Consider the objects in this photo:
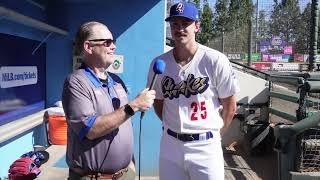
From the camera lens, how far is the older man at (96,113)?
8.58 feet

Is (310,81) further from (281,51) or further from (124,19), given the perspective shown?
(281,51)

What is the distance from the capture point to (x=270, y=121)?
8961 mm

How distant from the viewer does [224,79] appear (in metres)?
3.44

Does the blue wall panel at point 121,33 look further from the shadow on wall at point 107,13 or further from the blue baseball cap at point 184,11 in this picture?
the blue baseball cap at point 184,11

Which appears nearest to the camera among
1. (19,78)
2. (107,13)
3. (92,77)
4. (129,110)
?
(129,110)

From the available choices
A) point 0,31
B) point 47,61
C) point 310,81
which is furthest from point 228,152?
point 0,31

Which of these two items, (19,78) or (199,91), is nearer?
(199,91)

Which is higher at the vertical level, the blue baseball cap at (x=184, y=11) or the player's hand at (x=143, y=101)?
the blue baseball cap at (x=184, y=11)

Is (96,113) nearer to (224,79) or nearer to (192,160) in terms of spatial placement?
(192,160)

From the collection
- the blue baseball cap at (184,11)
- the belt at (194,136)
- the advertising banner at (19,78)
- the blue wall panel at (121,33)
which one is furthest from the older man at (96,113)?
the blue wall panel at (121,33)

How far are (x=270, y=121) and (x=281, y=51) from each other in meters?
30.8

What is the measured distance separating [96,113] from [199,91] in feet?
3.13

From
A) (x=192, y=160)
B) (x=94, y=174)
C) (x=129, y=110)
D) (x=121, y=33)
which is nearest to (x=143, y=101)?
(x=129, y=110)

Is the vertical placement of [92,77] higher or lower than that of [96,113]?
higher
